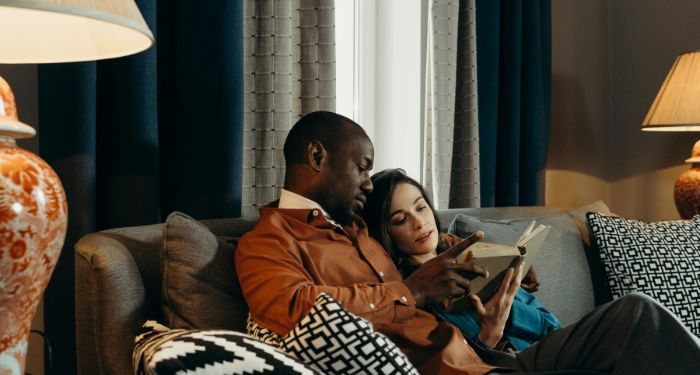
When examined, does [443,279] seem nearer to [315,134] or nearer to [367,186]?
[367,186]

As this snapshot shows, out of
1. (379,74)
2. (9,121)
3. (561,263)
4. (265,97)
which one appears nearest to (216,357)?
(9,121)

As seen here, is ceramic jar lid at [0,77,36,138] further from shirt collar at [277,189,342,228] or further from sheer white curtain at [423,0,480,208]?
sheer white curtain at [423,0,480,208]

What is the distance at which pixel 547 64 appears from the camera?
335cm

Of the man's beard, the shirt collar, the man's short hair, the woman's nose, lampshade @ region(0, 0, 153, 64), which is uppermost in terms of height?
lampshade @ region(0, 0, 153, 64)

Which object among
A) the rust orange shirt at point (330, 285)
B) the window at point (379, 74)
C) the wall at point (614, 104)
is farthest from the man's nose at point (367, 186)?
the wall at point (614, 104)

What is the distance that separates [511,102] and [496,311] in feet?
4.76

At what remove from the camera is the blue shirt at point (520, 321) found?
73.0 inches

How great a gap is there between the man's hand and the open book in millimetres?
20

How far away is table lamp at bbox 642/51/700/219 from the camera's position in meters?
2.87

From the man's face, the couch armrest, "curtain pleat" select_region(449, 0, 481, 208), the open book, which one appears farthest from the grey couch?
"curtain pleat" select_region(449, 0, 481, 208)

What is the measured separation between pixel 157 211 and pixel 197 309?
45cm

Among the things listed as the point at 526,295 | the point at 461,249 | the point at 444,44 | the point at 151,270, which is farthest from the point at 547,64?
A: the point at 151,270

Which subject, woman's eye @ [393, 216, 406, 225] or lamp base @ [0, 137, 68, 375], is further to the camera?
woman's eye @ [393, 216, 406, 225]

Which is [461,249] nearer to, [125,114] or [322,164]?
[322,164]
